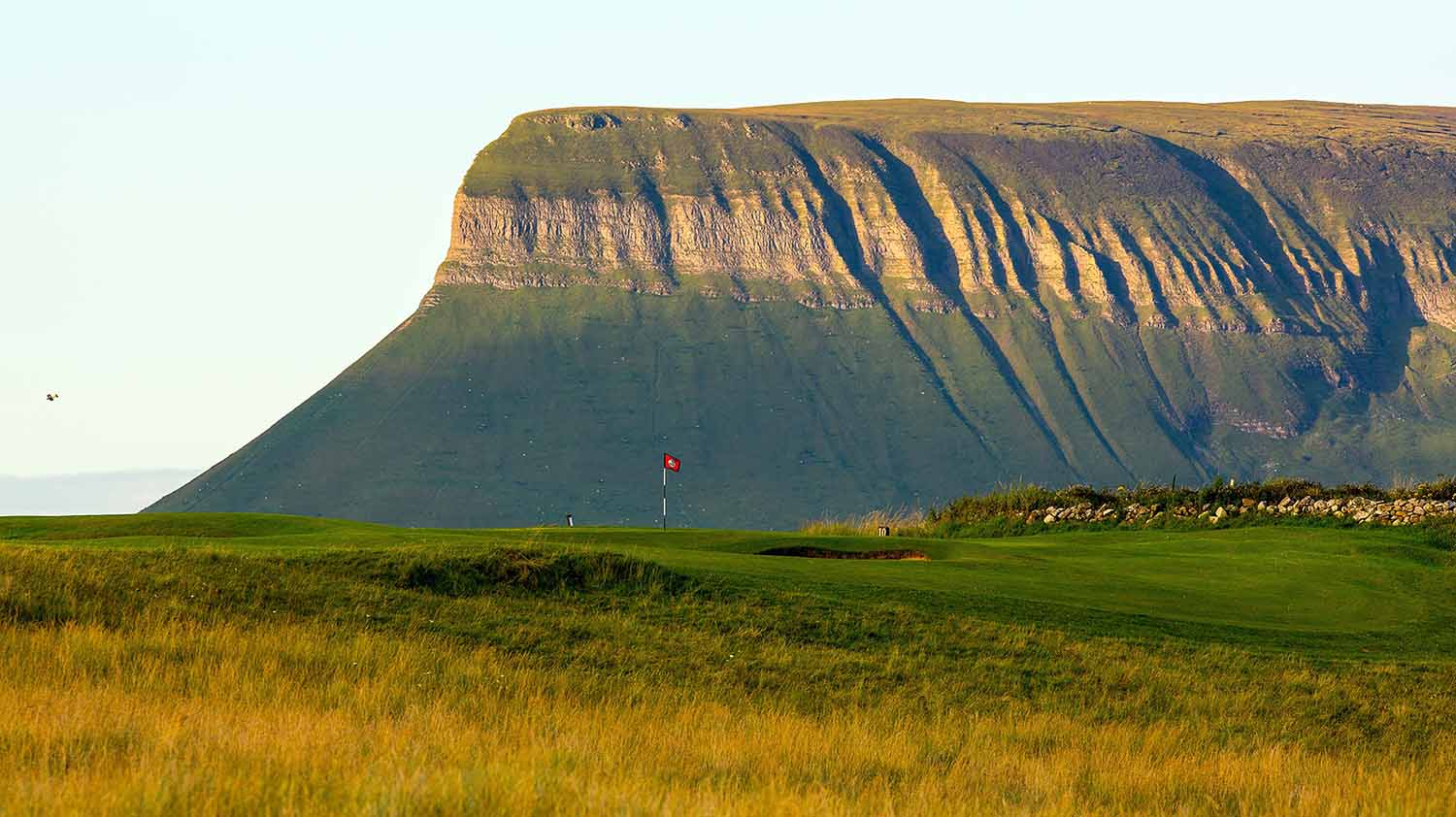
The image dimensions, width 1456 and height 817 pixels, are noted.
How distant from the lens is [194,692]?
1881 cm

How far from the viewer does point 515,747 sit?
16.3 meters

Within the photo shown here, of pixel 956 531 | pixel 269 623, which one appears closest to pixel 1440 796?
pixel 269 623

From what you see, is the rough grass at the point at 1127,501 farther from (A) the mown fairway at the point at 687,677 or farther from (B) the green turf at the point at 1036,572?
(A) the mown fairway at the point at 687,677

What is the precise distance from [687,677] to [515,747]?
6.25 m

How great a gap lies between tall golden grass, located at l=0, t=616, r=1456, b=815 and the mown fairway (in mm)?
58

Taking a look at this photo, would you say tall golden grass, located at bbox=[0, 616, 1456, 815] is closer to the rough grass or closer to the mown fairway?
the mown fairway

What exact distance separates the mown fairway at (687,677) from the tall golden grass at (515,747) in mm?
58

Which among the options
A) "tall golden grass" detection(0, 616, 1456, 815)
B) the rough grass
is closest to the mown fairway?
"tall golden grass" detection(0, 616, 1456, 815)

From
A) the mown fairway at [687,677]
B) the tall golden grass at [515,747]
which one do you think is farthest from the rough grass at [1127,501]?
the tall golden grass at [515,747]

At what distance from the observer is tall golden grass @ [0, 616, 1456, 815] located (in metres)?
12.9

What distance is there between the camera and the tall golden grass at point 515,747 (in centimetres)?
1285

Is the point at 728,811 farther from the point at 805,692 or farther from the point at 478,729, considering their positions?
the point at 805,692

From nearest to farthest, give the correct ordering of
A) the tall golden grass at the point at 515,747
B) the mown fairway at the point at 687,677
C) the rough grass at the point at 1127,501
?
the tall golden grass at the point at 515,747
the mown fairway at the point at 687,677
the rough grass at the point at 1127,501

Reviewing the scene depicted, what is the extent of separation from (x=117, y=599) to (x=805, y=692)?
343 inches
